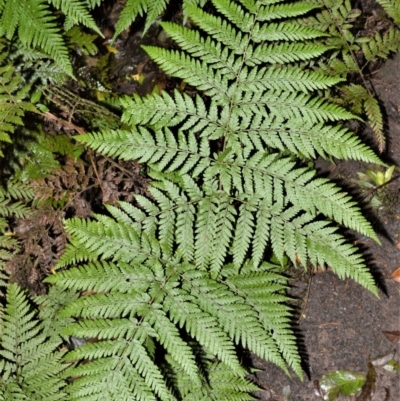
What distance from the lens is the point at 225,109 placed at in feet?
11.0

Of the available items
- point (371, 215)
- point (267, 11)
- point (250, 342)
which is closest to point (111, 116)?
point (267, 11)

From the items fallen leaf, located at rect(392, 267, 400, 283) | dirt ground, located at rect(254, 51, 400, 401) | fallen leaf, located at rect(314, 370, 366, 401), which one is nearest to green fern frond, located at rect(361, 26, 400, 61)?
dirt ground, located at rect(254, 51, 400, 401)

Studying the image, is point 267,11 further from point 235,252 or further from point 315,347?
point 315,347

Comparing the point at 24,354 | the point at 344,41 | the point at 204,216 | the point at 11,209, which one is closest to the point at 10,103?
the point at 11,209

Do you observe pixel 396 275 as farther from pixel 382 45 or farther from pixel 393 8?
pixel 393 8

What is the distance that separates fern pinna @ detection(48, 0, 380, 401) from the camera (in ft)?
10.0

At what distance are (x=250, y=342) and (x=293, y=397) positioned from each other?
1.21 metres

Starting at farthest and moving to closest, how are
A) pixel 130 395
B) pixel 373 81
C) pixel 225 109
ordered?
1. pixel 373 81
2. pixel 225 109
3. pixel 130 395

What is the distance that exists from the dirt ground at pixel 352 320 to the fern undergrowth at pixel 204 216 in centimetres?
73

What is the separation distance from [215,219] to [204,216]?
75mm

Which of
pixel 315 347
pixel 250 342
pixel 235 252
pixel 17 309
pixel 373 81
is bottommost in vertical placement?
pixel 17 309

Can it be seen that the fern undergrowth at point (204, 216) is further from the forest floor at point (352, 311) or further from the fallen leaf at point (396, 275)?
the fallen leaf at point (396, 275)

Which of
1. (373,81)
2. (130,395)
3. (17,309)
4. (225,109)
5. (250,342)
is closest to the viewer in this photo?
(130,395)

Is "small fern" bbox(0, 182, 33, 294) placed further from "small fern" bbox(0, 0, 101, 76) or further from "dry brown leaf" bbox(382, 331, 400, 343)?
"dry brown leaf" bbox(382, 331, 400, 343)
